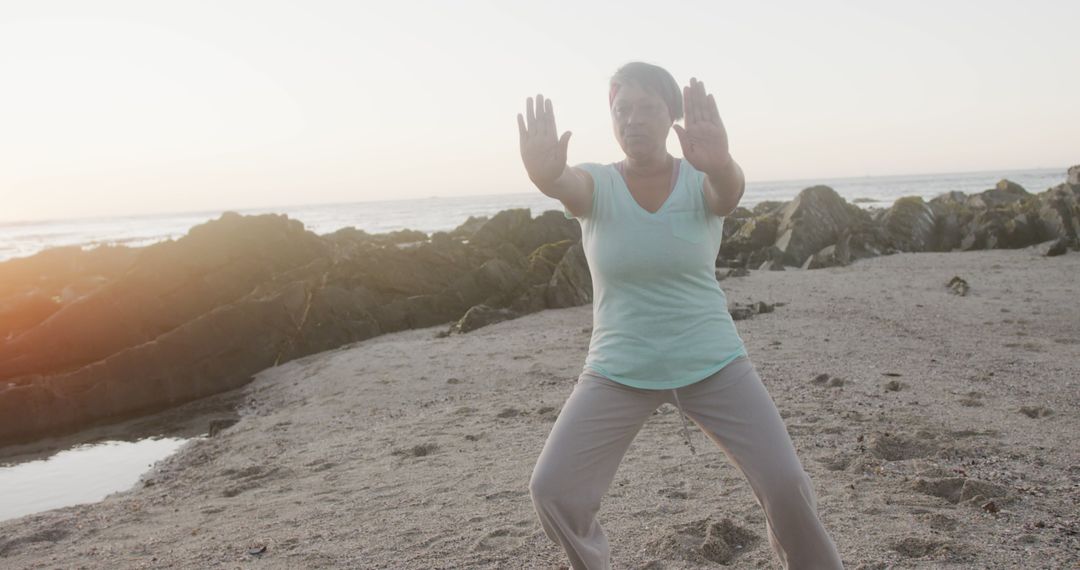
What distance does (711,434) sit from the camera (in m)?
2.93

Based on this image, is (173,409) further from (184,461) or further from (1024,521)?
(1024,521)

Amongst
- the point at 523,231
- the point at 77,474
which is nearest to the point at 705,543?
the point at 77,474

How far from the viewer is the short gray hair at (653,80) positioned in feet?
9.82

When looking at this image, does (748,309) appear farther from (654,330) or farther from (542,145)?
(542,145)

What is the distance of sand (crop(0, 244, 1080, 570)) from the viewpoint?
13.1 feet

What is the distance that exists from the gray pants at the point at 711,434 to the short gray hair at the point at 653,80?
3.34 ft

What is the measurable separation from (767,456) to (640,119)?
4.29 ft

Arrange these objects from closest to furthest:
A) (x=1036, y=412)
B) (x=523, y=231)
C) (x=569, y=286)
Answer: (x=1036, y=412)
(x=569, y=286)
(x=523, y=231)

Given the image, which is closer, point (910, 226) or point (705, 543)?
point (705, 543)

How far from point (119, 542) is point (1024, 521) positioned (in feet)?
16.5

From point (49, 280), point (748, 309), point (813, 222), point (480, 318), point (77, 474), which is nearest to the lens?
point (77, 474)

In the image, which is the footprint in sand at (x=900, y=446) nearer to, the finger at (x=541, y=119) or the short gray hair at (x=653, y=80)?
the short gray hair at (x=653, y=80)

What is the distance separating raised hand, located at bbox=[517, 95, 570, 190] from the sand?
6.78 feet

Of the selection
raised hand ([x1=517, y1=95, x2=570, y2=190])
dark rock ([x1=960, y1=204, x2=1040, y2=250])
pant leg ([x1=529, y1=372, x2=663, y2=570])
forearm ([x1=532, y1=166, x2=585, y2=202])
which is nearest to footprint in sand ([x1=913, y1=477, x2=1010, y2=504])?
pant leg ([x1=529, y1=372, x2=663, y2=570])
